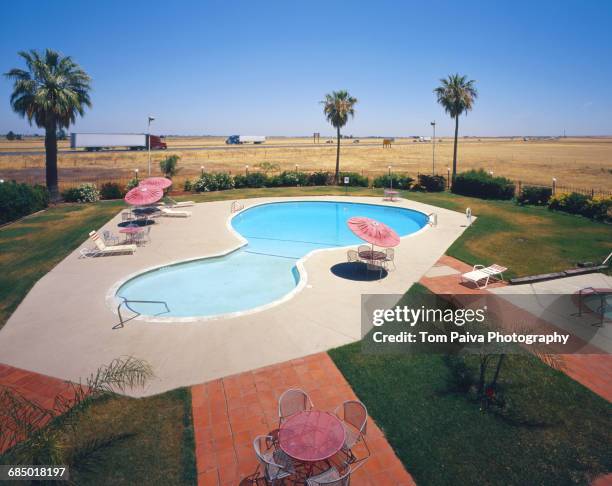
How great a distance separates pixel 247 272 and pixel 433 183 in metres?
24.1

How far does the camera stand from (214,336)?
9.84m

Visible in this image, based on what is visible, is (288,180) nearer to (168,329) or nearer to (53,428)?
(168,329)

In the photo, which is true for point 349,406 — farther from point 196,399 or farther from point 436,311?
point 436,311

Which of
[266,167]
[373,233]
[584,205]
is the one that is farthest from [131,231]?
[266,167]

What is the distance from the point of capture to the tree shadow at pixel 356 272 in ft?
45.7

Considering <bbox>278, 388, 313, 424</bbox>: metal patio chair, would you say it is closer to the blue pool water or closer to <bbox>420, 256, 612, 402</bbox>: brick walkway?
<bbox>420, 256, 612, 402</bbox>: brick walkway

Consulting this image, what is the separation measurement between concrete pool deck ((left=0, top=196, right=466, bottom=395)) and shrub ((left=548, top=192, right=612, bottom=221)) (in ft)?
46.2

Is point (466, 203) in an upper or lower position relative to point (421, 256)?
upper

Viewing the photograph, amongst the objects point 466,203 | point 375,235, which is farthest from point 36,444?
point 466,203

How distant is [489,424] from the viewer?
22.5ft

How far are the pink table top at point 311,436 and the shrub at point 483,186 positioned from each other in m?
28.5

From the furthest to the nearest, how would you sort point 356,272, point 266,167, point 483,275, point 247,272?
point 266,167
point 247,272
point 356,272
point 483,275

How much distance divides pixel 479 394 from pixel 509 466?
166 centimetres

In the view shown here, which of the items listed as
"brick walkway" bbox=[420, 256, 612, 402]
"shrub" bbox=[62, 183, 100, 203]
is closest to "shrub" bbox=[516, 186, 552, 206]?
"brick walkway" bbox=[420, 256, 612, 402]
